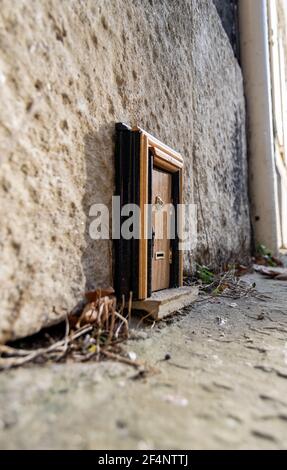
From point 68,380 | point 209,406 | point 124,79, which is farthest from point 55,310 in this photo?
point 124,79

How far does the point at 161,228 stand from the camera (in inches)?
66.6

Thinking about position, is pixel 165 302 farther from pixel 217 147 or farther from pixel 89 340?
pixel 217 147

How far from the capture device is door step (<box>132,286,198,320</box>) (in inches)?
54.0

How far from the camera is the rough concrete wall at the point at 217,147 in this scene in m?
2.57

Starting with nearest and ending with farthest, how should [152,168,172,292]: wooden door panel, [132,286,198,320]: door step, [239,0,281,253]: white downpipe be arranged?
[132,286,198,320]: door step → [152,168,172,292]: wooden door panel → [239,0,281,253]: white downpipe

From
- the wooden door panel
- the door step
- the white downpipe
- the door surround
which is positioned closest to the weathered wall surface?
the door surround

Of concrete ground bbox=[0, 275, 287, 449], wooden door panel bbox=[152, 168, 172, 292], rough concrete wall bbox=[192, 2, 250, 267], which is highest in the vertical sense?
rough concrete wall bbox=[192, 2, 250, 267]

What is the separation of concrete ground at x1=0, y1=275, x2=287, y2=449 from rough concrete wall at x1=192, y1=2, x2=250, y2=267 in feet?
4.81

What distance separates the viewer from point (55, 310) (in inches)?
41.2

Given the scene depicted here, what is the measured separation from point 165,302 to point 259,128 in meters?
3.67

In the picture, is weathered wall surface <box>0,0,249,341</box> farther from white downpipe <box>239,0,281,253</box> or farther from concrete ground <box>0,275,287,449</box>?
white downpipe <box>239,0,281,253</box>

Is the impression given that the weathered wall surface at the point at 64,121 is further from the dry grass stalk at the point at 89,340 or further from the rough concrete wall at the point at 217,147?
the rough concrete wall at the point at 217,147
